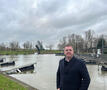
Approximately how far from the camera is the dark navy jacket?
10.1 feet

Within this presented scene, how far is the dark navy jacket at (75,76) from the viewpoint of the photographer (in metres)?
3.07

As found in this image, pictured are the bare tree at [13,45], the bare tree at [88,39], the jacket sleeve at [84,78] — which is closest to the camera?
the jacket sleeve at [84,78]

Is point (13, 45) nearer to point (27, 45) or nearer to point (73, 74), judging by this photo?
point (27, 45)

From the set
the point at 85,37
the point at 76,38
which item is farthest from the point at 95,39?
the point at 76,38

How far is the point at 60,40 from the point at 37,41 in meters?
23.8

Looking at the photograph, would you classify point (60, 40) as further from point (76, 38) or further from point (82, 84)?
point (82, 84)

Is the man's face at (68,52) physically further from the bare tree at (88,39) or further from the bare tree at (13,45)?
the bare tree at (13,45)

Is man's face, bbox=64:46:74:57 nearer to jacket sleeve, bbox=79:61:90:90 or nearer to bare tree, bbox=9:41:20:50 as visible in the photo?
jacket sleeve, bbox=79:61:90:90

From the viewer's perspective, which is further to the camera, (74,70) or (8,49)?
(8,49)

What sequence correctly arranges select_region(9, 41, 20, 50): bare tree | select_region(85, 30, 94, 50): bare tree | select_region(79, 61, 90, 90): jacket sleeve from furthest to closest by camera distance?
select_region(9, 41, 20, 50): bare tree → select_region(85, 30, 94, 50): bare tree → select_region(79, 61, 90, 90): jacket sleeve

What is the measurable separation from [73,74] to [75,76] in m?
0.06

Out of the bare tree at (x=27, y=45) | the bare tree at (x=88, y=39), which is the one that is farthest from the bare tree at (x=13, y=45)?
the bare tree at (x=88, y=39)

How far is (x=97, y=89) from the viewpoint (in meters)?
11.6

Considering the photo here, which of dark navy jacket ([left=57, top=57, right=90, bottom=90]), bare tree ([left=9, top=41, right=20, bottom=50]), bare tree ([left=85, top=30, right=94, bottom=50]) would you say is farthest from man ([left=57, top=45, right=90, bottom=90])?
bare tree ([left=9, top=41, right=20, bottom=50])
